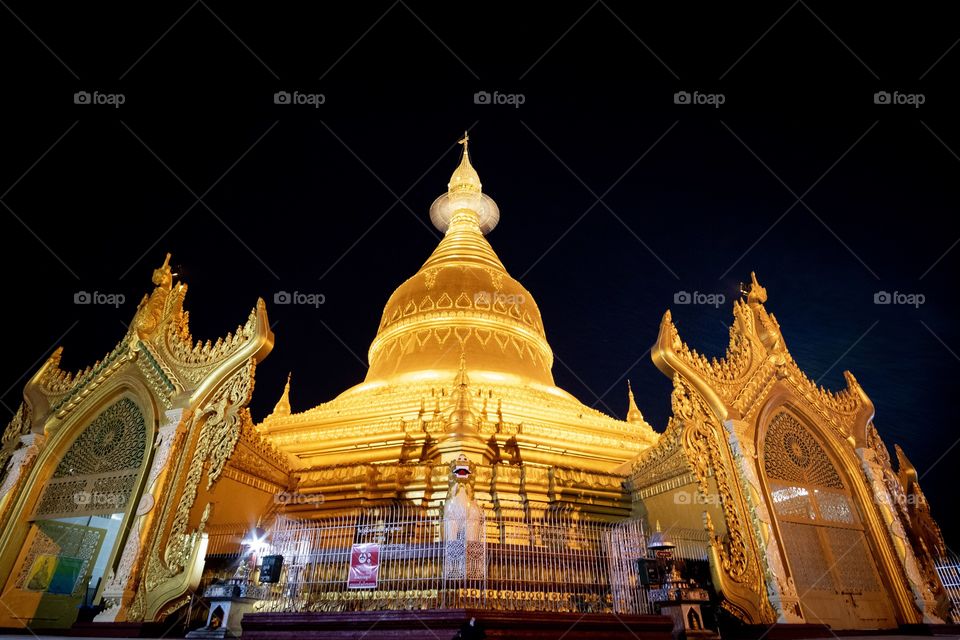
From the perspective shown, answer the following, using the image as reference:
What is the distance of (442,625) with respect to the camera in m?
4.45

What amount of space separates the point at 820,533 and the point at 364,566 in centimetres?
613

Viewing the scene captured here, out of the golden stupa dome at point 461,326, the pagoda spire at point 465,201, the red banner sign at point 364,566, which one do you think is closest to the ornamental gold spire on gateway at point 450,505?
the red banner sign at point 364,566

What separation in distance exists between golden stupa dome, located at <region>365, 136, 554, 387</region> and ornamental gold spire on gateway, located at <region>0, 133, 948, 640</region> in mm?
3097

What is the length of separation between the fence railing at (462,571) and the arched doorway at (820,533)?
2408mm

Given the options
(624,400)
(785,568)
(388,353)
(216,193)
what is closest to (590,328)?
(624,400)

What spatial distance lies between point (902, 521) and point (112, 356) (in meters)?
12.0

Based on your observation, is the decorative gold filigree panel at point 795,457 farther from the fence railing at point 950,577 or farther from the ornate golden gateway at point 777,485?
the fence railing at point 950,577

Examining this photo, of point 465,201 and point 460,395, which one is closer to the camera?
point 460,395

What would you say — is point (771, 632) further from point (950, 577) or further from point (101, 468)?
point (101, 468)

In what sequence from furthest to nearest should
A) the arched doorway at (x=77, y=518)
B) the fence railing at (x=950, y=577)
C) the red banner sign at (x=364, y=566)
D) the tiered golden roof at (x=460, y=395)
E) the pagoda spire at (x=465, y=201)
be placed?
1. the pagoda spire at (x=465, y=201)
2. the tiered golden roof at (x=460, y=395)
3. the fence railing at (x=950, y=577)
4. the arched doorway at (x=77, y=518)
5. the red banner sign at (x=364, y=566)

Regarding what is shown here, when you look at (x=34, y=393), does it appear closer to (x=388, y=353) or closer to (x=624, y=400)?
(x=388, y=353)

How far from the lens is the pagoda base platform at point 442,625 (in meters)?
4.42

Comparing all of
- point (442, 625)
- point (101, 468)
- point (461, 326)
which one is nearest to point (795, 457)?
point (442, 625)

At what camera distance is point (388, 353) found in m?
14.9
